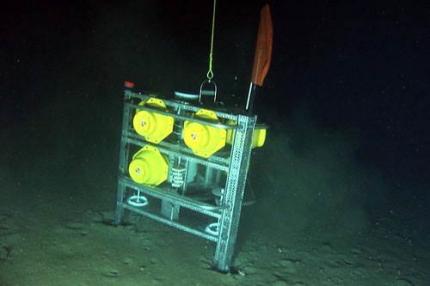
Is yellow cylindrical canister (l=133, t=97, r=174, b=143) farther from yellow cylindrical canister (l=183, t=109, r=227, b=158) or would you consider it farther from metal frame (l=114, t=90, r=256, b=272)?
yellow cylindrical canister (l=183, t=109, r=227, b=158)

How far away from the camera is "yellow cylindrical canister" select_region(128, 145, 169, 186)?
4020mm

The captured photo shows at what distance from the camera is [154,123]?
392 centimetres

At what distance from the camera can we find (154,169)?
407 cm

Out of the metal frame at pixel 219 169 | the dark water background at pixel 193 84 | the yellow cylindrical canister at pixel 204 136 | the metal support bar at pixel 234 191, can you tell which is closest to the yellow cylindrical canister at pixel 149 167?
the metal frame at pixel 219 169

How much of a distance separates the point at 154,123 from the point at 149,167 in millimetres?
463

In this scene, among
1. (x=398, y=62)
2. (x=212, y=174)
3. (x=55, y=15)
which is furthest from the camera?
→ (x=398, y=62)

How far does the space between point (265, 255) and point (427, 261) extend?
7.27 ft

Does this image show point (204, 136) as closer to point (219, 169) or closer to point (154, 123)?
point (219, 169)

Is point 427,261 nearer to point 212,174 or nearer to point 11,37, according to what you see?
point 212,174

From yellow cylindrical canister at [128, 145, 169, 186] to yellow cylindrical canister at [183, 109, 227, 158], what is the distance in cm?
50

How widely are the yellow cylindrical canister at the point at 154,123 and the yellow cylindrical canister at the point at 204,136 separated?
304 millimetres

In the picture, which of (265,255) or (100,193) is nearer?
(265,255)

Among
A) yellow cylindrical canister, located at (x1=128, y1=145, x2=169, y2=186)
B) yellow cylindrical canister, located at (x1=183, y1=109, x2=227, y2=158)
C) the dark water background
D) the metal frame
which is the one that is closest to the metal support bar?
the metal frame

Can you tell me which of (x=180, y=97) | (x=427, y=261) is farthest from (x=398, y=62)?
(x=180, y=97)
